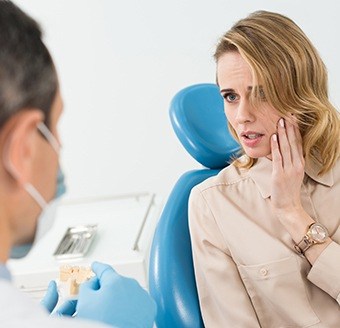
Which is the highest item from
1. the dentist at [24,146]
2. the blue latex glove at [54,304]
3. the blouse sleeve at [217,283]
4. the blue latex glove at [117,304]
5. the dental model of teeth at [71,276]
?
the dentist at [24,146]

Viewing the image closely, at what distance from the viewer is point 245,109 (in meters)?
1.34

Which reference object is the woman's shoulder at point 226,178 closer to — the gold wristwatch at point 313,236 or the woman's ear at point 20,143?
the gold wristwatch at point 313,236

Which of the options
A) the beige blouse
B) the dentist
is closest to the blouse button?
the beige blouse

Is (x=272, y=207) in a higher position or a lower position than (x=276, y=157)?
lower

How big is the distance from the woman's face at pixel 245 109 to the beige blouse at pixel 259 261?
80 mm

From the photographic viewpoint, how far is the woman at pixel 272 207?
1318mm

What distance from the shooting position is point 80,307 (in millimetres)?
1009

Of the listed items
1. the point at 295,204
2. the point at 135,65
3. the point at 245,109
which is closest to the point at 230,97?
the point at 245,109

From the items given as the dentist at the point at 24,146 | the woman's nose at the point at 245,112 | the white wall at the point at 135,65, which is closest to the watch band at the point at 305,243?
the woman's nose at the point at 245,112

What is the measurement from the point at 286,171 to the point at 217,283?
28cm

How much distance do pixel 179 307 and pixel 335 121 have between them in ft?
1.82

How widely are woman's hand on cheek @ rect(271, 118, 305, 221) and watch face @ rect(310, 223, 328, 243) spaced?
0.17 ft

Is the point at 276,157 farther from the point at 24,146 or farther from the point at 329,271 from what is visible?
the point at 24,146

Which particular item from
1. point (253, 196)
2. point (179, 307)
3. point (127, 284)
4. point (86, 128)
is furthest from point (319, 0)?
point (127, 284)
